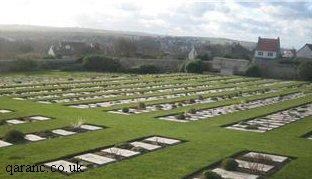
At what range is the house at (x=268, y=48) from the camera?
80.1m

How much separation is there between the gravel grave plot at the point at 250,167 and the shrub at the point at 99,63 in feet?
124

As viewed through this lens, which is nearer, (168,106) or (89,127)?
(89,127)

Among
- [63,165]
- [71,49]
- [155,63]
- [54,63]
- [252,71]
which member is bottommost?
[63,165]

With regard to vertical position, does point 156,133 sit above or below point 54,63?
below

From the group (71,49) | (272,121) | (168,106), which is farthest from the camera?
(71,49)

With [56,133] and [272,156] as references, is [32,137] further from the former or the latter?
[272,156]

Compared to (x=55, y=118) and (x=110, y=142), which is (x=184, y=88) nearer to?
(x=55, y=118)

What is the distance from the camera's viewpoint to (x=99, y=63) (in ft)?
170

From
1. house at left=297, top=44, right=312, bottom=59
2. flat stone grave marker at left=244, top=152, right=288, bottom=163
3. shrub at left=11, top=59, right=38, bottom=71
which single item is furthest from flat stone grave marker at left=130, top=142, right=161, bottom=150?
house at left=297, top=44, right=312, bottom=59

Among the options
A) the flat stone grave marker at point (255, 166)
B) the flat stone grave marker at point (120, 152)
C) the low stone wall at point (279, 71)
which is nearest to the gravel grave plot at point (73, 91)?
the flat stone grave marker at point (120, 152)

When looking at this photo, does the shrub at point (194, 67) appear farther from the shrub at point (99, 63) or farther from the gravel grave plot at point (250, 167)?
the gravel grave plot at point (250, 167)

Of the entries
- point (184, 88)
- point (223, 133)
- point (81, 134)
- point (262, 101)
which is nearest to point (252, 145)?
point (223, 133)

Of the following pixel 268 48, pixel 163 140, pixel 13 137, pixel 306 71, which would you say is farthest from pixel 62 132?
pixel 268 48

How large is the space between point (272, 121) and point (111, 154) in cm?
982
